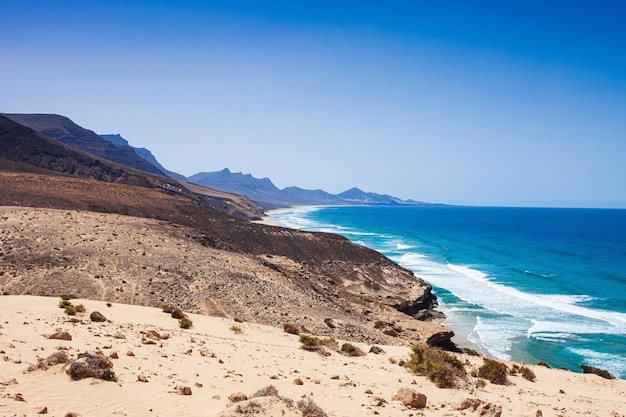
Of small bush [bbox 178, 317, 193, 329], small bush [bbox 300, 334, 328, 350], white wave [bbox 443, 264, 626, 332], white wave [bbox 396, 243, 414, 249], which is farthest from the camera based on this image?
white wave [bbox 396, 243, 414, 249]

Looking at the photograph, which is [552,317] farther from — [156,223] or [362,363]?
[156,223]

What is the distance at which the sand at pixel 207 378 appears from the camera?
870 cm

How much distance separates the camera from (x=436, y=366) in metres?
15.4

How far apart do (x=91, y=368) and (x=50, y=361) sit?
1157 mm

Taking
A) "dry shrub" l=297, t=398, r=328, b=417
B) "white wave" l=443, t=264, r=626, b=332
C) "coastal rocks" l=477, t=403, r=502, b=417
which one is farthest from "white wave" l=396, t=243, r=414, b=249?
"dry shrub" l=297, t=398, r=328, b=417

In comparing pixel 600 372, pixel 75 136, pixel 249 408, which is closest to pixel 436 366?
pixel 249 408

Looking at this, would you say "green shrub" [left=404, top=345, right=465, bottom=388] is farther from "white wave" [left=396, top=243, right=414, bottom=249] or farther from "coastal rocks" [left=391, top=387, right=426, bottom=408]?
"white wave" [left=396, top=243, right=414, bottom=249]

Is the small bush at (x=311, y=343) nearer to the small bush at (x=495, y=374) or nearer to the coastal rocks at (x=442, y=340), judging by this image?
the small bush at (x=495, y=374)

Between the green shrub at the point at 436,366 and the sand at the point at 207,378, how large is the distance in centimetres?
42

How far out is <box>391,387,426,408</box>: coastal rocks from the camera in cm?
1149

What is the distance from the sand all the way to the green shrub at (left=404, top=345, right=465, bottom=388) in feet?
1.37

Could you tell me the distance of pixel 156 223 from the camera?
42562 millimetres

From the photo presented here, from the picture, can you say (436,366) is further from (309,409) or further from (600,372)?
(600,372)

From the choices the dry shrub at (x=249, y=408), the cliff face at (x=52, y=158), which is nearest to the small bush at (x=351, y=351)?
the dry shrub at (x=249, y=408)
